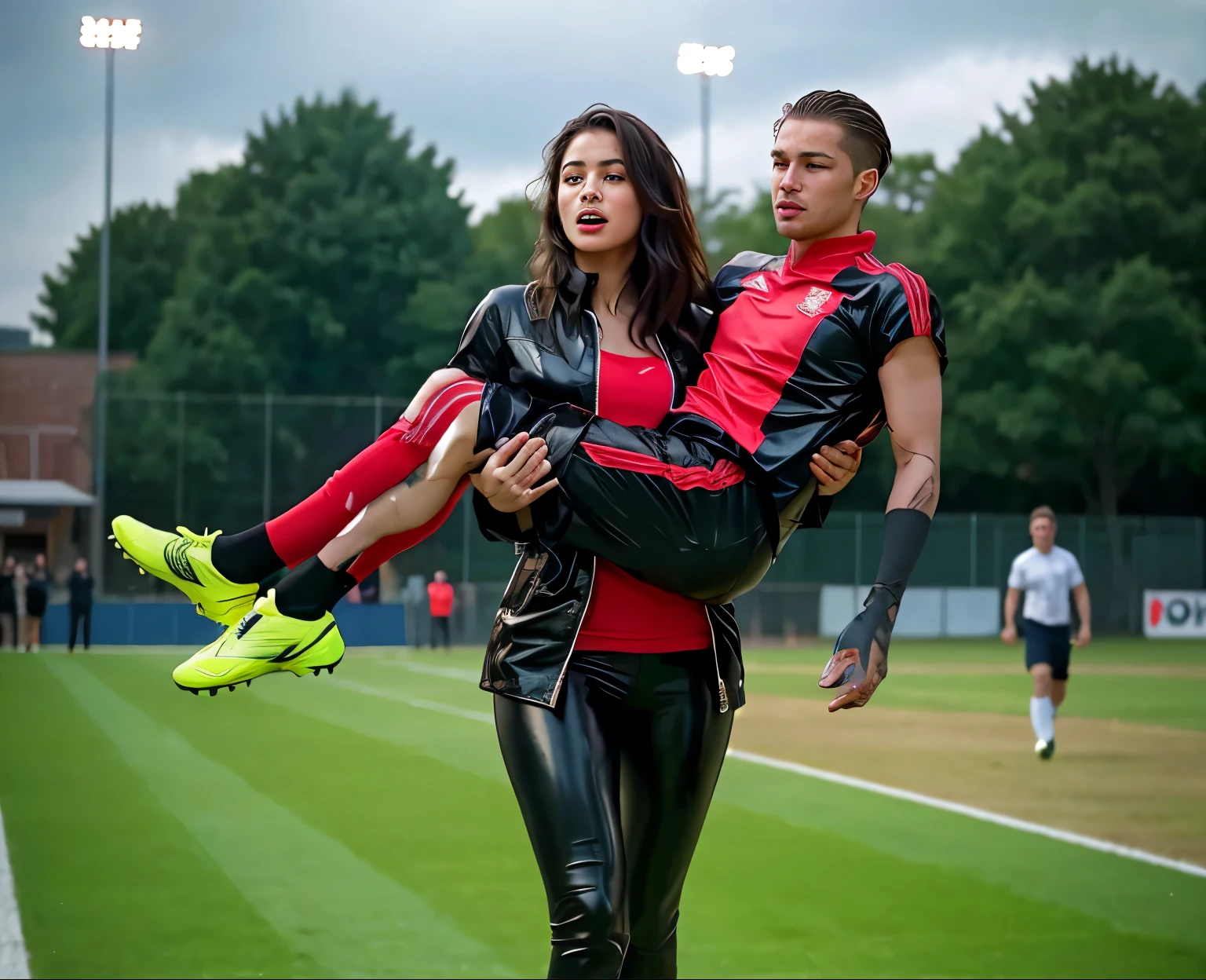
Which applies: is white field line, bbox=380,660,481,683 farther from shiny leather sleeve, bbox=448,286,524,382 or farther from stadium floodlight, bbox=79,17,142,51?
shiny leather sleeve, bbox=448,286,524,382

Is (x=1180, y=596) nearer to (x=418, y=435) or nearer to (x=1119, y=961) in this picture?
(x=1119, y=961)

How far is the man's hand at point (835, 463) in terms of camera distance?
292 cm

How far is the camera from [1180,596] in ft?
96.7

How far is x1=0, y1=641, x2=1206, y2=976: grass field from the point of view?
6.62 m

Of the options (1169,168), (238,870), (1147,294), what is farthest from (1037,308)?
(238,870)

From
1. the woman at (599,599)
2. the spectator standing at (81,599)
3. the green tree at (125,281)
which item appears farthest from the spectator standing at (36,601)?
the green tree at (125,281)

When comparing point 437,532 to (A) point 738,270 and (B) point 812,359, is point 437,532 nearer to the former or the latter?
(A) point 738,270

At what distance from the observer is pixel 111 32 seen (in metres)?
14.4

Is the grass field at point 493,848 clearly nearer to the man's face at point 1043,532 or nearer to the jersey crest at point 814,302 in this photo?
the man's face at point 1043,532

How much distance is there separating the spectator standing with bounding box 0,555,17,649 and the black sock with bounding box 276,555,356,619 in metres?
15.3

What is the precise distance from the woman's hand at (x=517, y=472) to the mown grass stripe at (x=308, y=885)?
396 centimetres

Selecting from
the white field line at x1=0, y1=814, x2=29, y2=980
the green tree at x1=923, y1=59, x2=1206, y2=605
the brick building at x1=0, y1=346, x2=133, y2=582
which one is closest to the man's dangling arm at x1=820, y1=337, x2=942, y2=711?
the white field line at x1=0, y1=814, x2=29, y2=980

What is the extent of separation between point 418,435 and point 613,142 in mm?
744

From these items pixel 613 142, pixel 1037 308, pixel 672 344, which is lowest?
pixel 672 344
